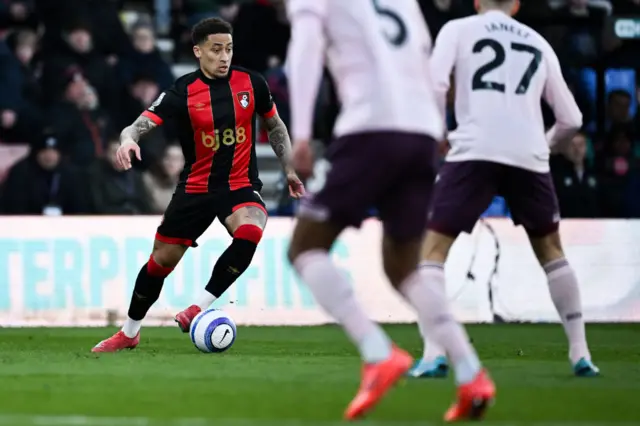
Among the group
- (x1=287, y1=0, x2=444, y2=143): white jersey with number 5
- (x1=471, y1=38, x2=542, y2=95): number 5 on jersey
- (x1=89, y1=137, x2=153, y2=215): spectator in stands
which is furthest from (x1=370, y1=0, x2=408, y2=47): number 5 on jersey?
(x1=89, y1=137, x2=153, y2=215): spectator in stands

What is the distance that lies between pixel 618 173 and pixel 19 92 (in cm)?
665

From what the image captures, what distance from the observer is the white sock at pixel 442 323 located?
5.72 m

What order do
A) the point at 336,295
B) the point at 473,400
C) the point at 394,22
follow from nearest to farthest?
the point at 473,400 → the point at 336,295 → the point at 394,22

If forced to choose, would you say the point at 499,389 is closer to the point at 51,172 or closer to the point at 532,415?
the point at 532,415

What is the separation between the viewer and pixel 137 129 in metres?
9.41

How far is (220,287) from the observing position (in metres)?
9.73

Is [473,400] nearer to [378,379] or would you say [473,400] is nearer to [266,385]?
[378,379]

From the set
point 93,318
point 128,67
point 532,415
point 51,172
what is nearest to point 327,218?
point 532,415

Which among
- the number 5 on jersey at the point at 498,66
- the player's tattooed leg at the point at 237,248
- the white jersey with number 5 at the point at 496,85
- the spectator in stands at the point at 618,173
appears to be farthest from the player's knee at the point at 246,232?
the spectator in stands at the point at 618,173

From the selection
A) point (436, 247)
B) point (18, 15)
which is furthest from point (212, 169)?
point (18, 15)

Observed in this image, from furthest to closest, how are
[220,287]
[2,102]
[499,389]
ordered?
1. [2,102]
2. [220,287]
3. [499,389]

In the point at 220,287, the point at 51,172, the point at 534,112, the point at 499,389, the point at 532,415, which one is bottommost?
the point at 51,172

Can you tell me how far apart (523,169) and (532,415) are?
1.85m

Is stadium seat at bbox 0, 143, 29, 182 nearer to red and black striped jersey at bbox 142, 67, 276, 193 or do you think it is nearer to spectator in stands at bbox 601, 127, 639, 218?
red and black striped jersey at bbox 142, 67, 276, 193
